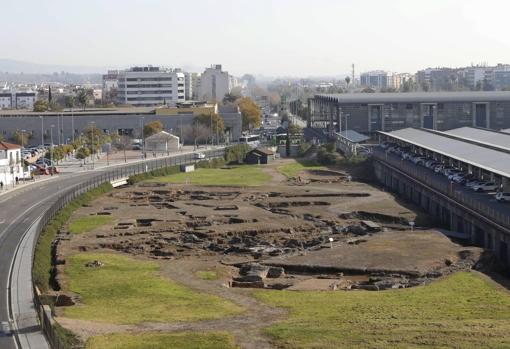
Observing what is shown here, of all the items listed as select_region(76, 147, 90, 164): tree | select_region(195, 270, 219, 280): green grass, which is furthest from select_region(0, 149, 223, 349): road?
select_region(195, 270, 219, 280): green grass

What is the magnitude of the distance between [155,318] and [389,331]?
7.54 m

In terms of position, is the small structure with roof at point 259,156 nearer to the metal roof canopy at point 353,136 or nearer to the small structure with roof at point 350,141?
the small structure with roof at point 350,141

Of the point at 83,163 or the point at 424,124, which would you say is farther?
the point at 424,124

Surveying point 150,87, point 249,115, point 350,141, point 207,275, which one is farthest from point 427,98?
point 150,87

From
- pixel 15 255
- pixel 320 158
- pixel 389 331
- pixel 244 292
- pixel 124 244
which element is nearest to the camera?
pixel 389 331

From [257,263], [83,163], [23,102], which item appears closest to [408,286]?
[257,263]

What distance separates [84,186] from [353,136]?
121 ft

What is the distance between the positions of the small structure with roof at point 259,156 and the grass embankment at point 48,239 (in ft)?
83.5

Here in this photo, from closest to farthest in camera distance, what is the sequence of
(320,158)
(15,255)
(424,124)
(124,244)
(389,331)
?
(389,331) < (15,255) < (124,244) < (320,158) < (424,124)

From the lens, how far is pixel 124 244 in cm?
4375

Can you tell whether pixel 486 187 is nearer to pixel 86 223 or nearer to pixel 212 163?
pixel 86 223

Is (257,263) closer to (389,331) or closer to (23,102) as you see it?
(389,331)

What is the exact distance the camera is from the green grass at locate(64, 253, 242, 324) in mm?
29422

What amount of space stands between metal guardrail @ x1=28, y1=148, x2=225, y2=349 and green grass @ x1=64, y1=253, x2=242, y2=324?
77.4 inches
